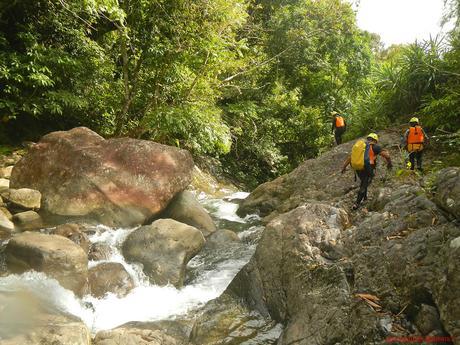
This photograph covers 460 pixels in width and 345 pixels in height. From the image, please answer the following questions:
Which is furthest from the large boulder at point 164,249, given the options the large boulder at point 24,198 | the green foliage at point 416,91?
the green foliage at point 416,91

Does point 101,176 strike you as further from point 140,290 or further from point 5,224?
point 140,290

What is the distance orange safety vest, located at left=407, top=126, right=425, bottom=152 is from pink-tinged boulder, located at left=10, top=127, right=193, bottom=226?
5.70 m

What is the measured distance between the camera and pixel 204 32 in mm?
12102

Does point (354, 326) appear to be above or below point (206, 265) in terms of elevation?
above

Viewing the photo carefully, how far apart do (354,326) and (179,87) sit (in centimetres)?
1101

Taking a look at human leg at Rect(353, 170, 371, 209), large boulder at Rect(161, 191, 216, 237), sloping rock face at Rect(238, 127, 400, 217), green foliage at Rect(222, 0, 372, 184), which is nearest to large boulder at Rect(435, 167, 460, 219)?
human leg at Rect(353, 170, 371, 209)

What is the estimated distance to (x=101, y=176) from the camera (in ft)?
29.1

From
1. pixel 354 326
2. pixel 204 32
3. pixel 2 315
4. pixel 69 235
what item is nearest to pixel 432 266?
pixel 354 326

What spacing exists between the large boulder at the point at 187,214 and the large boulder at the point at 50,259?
3461 millimetres

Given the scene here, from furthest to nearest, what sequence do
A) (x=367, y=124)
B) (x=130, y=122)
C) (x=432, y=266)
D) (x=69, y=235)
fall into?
(x=130, y=122) → (x=367, y=124) → (x=69, y=235) → (x=432, y=266)

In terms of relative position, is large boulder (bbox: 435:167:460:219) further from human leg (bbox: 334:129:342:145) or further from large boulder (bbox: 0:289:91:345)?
human leg (bbox: 334:129:342:145)

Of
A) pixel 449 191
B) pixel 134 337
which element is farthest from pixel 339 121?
pixel 134 337

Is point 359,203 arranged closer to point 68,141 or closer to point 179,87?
point 68,141

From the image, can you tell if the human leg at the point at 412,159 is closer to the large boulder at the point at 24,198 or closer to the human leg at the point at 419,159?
the human leg at the point at 419,159
